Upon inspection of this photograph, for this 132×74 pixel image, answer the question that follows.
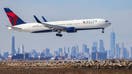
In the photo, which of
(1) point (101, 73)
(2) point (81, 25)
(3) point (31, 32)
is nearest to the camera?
(1) point (101, 73)

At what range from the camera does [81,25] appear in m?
134

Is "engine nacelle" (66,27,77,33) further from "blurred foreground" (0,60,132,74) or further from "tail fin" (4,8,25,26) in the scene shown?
"blurred foreground" (0,60,132,74)

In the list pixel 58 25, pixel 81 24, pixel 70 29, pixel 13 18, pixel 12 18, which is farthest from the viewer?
pixel 12 18

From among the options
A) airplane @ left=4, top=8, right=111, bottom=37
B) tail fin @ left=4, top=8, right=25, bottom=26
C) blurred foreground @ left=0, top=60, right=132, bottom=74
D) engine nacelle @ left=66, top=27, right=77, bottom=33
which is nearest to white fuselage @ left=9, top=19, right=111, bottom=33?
airplane @ left=4, top=8, right=111, bottom=37

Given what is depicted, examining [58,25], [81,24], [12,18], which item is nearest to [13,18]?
[12,18]

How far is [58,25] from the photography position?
139 meters

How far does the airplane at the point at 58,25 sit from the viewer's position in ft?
441

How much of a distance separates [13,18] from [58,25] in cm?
1952

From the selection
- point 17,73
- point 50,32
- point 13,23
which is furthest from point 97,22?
point 17,73

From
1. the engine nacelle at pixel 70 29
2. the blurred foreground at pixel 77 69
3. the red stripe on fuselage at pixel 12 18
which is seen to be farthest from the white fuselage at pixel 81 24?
the blurred foreground at pixel 77 69

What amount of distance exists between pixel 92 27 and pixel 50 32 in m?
12.1

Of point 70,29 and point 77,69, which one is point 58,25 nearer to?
point 70,29

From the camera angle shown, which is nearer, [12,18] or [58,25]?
[58,25]

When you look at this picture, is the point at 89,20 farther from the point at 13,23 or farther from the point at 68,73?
the point at 68,73
